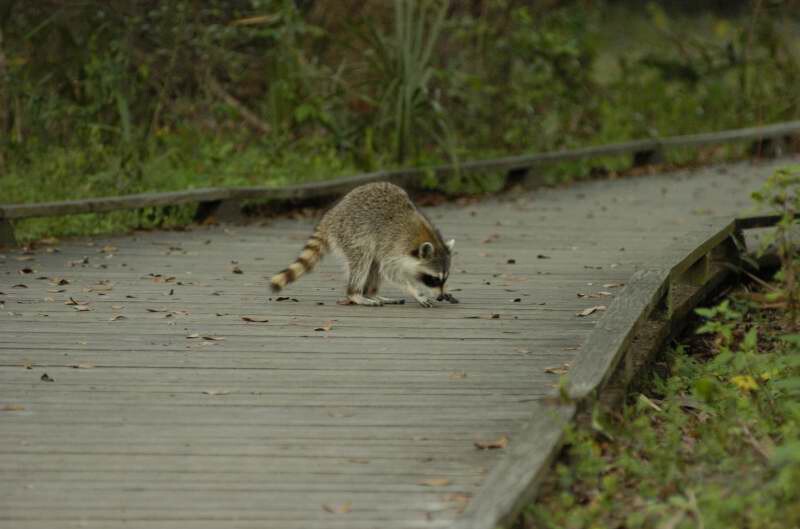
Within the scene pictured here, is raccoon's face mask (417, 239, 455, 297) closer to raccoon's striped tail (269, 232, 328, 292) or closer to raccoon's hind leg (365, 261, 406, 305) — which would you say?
raccoon's hind leg (365, 261, 406, 305)

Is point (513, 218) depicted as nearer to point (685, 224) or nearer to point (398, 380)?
point (685, 224)

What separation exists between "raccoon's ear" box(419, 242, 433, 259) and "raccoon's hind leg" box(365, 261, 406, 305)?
1.44 feet

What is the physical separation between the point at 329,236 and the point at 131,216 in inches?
150

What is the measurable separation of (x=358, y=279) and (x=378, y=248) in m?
0.22

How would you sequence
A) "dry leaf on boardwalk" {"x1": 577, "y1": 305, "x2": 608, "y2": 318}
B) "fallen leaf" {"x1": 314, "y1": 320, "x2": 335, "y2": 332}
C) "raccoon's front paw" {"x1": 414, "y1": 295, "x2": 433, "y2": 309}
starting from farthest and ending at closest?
1. "raccoon's front paw" {"x1": 414, "y1": 295, "x2": 433, "y2": 309}
2. "dry leaf on boardwalk" {"x1": 577, "y1": 305, "x2": 608, "y2": 318}
3. "fallen leaf" {"x1": 314, "y1": 320, "x2": 335, "y2": 332}

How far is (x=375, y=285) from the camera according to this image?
27.4 feet

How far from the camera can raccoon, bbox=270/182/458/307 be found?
314 inches

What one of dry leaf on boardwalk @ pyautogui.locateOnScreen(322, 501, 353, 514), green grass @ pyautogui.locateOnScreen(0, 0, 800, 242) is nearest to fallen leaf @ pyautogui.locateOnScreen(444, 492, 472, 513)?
dry leaf on boardwalk @ pyautogui.locateOnScreen(322, 501, 353, 514)

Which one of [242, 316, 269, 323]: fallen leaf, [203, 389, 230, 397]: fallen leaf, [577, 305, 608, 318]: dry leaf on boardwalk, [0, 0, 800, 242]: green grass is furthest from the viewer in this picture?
[0, 0, 800, 242]: green grass

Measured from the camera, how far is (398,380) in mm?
6172

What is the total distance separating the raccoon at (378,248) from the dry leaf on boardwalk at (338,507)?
348cm

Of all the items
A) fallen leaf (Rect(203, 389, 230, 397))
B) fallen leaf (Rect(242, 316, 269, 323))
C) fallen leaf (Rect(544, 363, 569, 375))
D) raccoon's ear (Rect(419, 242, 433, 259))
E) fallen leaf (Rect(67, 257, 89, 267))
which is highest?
raccoon's ear (Rect(419, 242, 433, 259))

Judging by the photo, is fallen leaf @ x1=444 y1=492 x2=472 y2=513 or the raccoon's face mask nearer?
fallen leaf @ x1=444 y1=492 x2=472 y2=513

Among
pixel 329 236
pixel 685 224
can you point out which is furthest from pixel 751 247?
pixel 329 236
